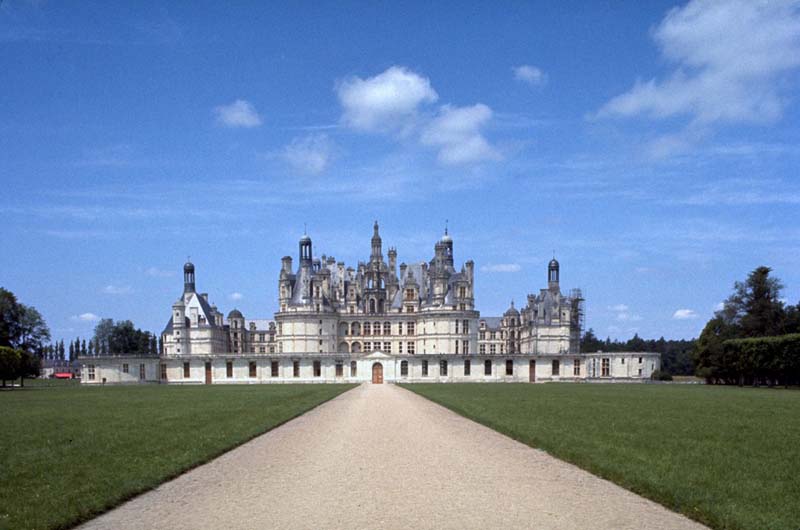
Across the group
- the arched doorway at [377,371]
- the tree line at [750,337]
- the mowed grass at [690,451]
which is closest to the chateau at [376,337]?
the arched doorway at [377,371]

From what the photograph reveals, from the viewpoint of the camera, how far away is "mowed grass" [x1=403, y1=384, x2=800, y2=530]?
10211mm

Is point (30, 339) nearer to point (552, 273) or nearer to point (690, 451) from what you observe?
point (552, 273)

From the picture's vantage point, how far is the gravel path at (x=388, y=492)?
31.3 feet

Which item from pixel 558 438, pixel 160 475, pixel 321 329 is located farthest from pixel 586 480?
pixel 321 329

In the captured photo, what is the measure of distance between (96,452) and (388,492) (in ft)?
24.4

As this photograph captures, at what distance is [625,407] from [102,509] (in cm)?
2437

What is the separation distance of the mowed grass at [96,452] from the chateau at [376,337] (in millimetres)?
53157

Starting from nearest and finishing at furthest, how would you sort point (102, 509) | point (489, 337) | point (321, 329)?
point (102, 509), point (321, 329), point (489, 337)

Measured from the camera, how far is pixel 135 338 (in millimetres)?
108250

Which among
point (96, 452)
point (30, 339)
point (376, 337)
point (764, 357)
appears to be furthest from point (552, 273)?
point (96, 452)

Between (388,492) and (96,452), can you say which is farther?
(96,452)

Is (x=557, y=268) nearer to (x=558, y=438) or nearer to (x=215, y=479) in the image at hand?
Answer: (x=558, y=438)

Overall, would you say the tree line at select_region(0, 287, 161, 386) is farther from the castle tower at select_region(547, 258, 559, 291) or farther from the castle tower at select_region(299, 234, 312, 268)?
the castle tower at select_region(547, 258, 559, 291)

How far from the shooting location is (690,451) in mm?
15484
